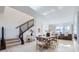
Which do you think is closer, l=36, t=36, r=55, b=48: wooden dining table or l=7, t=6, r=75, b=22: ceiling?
l=7, t=6, r=75, b=22: ceiling

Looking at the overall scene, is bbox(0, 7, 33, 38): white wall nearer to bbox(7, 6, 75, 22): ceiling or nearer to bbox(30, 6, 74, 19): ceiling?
bbox(7, 6, 75, 22): ceiling

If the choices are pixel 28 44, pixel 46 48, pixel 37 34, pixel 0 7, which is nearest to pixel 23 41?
pixel 28 44

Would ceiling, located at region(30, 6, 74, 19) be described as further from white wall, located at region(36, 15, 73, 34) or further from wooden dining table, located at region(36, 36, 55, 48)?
wooden dining table, located at region(36, 36, 55, 48)

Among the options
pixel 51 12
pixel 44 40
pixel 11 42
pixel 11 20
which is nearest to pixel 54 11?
pixel 51 12

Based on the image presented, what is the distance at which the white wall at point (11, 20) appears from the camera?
2959 mm

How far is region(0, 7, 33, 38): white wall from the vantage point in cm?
296

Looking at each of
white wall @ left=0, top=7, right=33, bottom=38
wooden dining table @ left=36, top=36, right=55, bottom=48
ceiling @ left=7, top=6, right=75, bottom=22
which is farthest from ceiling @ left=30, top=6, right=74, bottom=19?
wooden dining table @ left=36, top=36, right=55, bottom=48

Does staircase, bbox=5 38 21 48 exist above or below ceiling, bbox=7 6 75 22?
below

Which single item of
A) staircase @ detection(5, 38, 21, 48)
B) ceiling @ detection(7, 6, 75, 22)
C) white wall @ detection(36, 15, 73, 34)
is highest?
ceiling @ detection(7, 6, 75, 22)

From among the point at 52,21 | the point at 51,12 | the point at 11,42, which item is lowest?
the point at 11,42

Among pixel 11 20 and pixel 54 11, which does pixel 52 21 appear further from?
pixel 11 20

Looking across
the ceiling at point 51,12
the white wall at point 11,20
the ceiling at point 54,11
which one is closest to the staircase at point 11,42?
the white wall at point 11,20

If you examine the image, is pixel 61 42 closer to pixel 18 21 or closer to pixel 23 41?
pixel 23 41

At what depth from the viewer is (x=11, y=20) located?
9.94 ft
